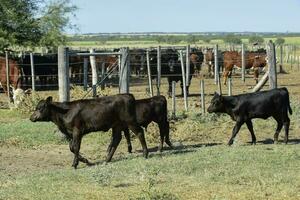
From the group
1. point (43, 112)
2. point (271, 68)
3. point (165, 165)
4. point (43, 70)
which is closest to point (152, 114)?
point (43, 112)

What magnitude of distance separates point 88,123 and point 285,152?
3713 millimetres

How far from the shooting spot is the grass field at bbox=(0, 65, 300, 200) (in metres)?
9.16

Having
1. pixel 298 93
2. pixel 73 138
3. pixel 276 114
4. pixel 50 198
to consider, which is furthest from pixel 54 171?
pixel 298 93

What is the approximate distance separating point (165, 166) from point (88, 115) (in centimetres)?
207

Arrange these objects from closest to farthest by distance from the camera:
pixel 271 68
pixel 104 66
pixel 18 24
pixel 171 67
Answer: pixel 271 68
pixel 171 67
pixel 104 66
pixel 18 24

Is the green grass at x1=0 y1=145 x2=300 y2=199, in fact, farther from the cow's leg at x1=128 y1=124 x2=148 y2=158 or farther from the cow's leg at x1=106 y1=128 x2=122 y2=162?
the cow's leg at x1=106 y1=128 x2=122 y2=162

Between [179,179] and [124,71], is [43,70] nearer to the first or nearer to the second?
[124,71]

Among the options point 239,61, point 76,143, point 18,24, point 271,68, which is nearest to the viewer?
point 76,143

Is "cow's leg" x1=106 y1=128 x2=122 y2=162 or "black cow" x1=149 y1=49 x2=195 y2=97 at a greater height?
"black cow" x1=149 y1=49 x2=195 y2=97

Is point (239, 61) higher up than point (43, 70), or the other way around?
point (239, 61)

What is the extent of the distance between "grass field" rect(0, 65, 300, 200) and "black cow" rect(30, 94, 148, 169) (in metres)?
0.66

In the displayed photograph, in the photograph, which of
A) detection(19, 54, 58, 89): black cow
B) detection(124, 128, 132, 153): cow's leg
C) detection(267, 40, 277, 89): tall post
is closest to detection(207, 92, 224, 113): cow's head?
detection(124, 128, 132, 153): cow's leg

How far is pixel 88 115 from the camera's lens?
12.4 m

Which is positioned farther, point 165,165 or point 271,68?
point 271,68
